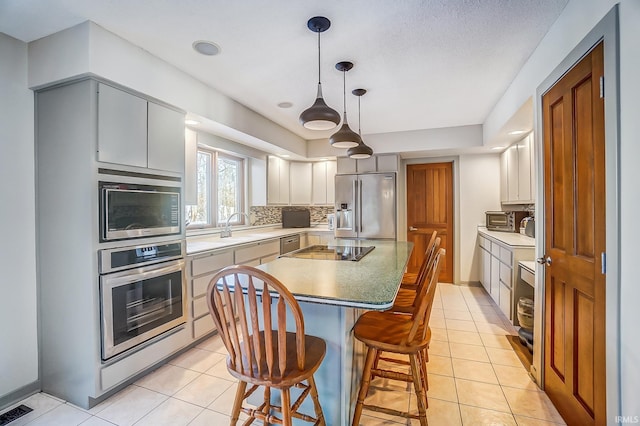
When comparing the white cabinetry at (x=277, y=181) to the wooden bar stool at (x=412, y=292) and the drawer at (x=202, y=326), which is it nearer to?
the drawer at (x=202, y=326)

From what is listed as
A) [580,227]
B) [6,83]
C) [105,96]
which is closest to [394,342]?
[580,227]

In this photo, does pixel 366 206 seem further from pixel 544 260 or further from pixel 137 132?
pixel 137 132

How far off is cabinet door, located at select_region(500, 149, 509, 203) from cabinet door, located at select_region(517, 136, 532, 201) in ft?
1.73

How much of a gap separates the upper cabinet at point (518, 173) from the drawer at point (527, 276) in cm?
91

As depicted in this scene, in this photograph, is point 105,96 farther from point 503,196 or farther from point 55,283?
point 503,196

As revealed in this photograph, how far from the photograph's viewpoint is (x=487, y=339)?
2.90 metres

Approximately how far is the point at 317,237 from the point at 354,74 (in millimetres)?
3046

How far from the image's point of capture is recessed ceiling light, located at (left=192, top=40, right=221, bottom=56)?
218cm

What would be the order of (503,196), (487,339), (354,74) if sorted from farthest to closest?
(503,196), (487,339), (354,74)

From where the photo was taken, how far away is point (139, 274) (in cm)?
221

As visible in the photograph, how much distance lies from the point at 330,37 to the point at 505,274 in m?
2.91

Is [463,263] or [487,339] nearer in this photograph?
[487,339]

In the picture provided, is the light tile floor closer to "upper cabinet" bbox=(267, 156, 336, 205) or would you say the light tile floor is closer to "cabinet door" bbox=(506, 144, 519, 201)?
"cabinet door" bbox=(506, 144, 519, 201)

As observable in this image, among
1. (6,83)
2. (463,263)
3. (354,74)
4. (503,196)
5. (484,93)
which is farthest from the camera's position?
(463,263)
